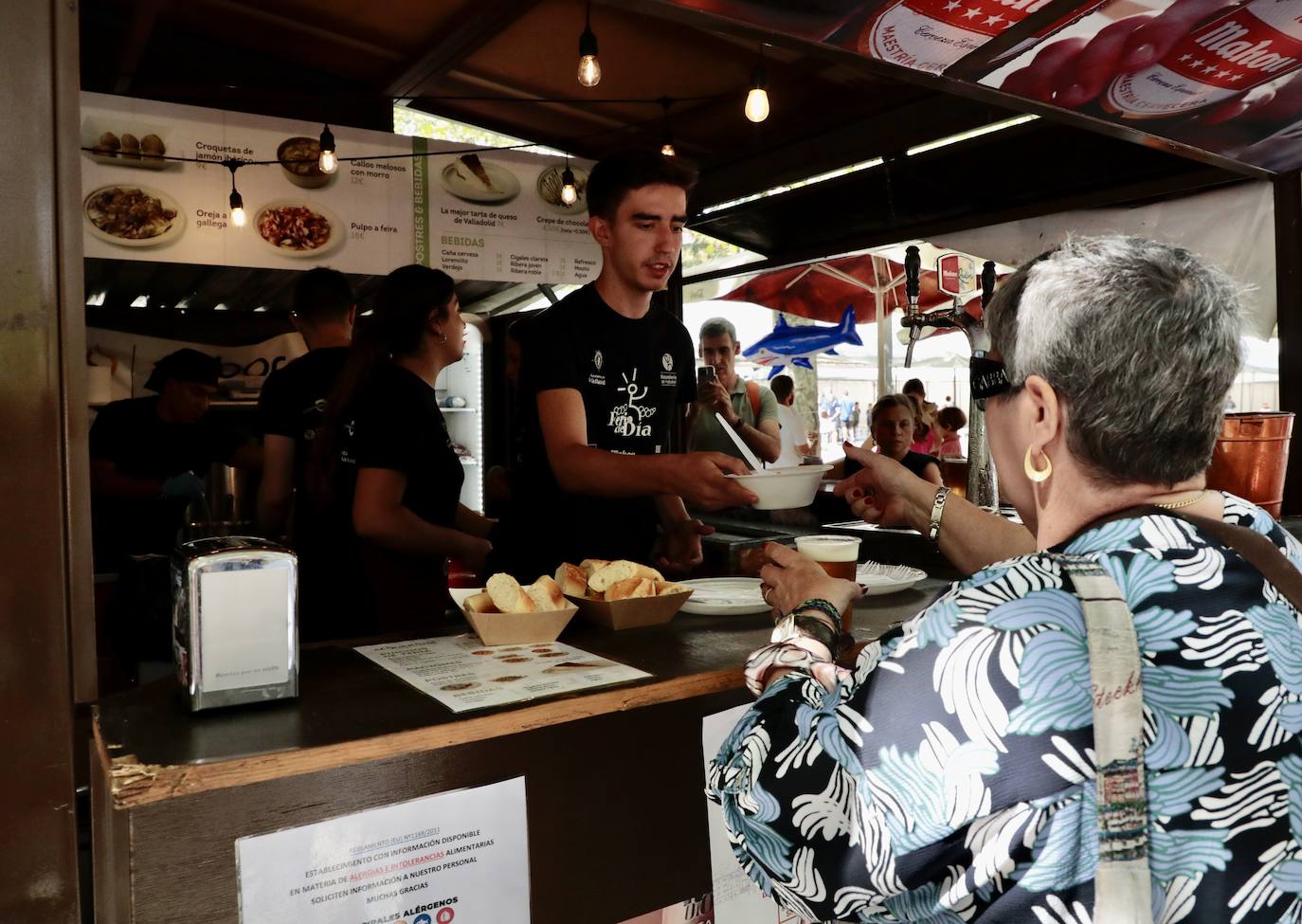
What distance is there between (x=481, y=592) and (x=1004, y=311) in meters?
0.97

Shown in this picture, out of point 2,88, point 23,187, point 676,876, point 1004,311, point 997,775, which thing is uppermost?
point 2,88

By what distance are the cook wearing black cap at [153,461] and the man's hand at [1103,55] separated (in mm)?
3539

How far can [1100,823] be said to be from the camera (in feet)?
2.75

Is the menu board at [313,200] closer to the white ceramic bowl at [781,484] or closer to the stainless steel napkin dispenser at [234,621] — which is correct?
the white ceramic bowl at [781,484]

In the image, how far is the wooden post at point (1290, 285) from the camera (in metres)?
3.29

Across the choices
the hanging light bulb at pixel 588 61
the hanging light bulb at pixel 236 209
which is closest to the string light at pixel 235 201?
the hanging light bulb at pixel 236 209

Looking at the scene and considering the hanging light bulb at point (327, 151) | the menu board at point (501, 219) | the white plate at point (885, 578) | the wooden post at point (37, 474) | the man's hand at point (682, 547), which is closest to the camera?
the wooden post at point (37, 474)

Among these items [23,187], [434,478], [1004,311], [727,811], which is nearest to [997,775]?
[727,811]

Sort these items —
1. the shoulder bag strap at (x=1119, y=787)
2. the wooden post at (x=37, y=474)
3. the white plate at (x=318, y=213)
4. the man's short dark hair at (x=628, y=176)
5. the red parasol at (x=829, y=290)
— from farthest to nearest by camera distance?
1. the red parasol at (x=829, y=290)
2. the white plate at (x=318, y=213)
3. the man's short dark hair at (x=628, y=176)
4. the wooden post at (x=37, y=474)
5. the shoulder bag strap at (x=1119, y=787)

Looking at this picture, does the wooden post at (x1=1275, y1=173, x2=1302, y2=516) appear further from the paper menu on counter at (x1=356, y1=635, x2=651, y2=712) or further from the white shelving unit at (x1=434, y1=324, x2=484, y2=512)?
the white shelving unit at (x1=434, y1=324, x2=484, y2=512)

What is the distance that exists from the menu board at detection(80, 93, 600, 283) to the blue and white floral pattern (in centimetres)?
370

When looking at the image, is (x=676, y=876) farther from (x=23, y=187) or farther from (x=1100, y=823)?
(x=23, y=187)

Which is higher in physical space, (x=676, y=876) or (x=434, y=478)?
(x=434, y=478)

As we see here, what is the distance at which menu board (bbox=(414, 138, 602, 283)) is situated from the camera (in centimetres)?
486
